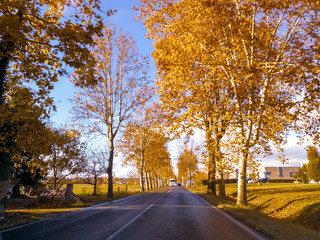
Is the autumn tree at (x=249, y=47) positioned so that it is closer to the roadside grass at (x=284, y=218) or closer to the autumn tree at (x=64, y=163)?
the roadside grass at (x=284, y=218)

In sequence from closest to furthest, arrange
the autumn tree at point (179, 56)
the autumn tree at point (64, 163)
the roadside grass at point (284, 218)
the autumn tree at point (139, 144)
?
the roadside grass at point (284, 218) < the autumn tree at point (179, 56) < the autumn tree at point (64, 163) < the autumn tree at point (139, 144)

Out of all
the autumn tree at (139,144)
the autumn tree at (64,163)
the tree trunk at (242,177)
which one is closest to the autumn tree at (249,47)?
the tree trunk at (242,177)

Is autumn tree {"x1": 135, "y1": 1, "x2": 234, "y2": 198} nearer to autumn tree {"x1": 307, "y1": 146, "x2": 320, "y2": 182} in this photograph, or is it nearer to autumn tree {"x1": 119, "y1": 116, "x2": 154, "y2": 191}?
autumn tree {"x1": 119, "y1": 116, "x2": 154, "y2": 191}

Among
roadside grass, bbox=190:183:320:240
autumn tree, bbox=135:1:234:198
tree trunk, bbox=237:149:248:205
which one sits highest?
autumn tree, bbox=135:1:234:198

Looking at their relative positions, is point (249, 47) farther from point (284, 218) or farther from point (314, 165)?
point (314, 165)

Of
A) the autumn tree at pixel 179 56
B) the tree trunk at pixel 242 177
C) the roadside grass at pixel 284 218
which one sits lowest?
the roadside grass at pixel 284 218

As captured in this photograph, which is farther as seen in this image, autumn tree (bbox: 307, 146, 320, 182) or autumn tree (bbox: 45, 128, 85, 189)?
autumn tree (bbox: 307, 146, 320, 182)

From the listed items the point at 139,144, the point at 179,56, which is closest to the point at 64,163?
the point at 179,56

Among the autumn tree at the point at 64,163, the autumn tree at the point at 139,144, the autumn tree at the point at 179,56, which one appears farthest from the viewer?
the autumn tree at the point at 139,144

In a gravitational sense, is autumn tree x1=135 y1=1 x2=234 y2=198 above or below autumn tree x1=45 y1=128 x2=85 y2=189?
above

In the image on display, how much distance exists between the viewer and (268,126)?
1462 centimetres

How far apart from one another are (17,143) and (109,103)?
11.3 meters

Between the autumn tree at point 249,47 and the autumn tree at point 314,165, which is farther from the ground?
the autumn tree at point 249,47

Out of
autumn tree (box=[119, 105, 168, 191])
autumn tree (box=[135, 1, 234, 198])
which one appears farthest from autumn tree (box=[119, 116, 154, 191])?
autumn tree (box=[135, 1, 234, 198])
